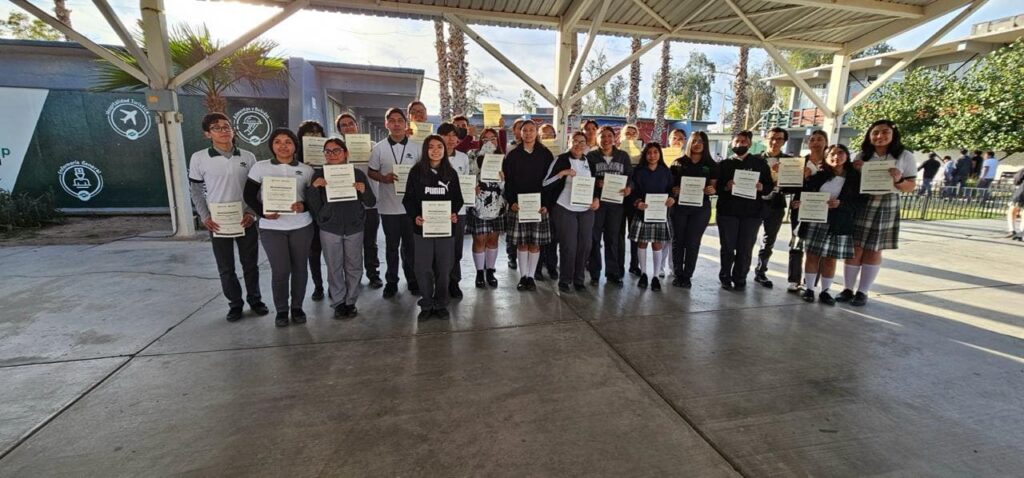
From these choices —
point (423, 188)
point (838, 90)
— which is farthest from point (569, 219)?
point (838, 90)

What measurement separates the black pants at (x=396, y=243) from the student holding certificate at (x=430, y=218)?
651 mm

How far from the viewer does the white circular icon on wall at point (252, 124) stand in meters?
9.12

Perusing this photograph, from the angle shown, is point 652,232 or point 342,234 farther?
point 652,232

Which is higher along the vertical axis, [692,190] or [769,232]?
[692,190]

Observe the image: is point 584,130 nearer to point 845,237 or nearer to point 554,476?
point 845,237

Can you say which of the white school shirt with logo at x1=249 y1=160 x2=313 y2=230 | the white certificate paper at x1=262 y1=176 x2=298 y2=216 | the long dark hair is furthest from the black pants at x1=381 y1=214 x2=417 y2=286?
the long dark hair

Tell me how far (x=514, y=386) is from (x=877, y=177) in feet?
13.3

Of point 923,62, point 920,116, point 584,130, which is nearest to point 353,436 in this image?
point 584,130

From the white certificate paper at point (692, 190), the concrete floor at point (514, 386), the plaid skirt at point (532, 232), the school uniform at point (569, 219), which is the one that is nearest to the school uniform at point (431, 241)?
the concrete floor at point (514, 386)

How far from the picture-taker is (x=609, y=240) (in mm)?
5137

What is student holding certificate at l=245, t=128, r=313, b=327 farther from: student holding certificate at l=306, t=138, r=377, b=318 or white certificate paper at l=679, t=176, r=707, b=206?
white certificate paper at l=679, t=176, r=707, b=206

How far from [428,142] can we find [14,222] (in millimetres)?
8911

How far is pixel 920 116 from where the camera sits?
17.1 metres

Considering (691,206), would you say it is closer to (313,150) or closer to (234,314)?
(313,150)
